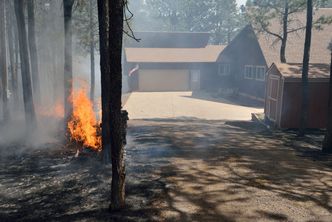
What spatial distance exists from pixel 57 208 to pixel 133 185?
6.84ft

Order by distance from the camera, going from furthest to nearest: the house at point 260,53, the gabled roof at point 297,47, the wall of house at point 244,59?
the wall of house at point 244,59
the house at point 260,53
the gabled roof at point 297,47

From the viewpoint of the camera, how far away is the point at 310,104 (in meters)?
17.2

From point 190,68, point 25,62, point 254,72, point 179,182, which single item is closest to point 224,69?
Answer: point 190,68

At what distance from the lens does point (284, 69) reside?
1794 centimetres

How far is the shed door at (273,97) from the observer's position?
18.5m

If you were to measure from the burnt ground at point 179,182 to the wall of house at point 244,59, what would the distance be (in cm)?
1623

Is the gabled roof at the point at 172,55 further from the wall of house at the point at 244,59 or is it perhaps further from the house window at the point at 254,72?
the house window at the point at 254,72

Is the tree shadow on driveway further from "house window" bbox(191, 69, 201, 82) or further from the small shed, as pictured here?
"house window" bbox(191, 69, 201, 82)

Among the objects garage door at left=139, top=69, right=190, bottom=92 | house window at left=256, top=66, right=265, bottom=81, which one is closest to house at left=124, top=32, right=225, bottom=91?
garage door at left=139, top=69, right=190, bottom=92

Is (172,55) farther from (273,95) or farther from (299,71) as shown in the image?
(299,71)

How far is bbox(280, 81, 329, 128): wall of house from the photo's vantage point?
17.0 metres

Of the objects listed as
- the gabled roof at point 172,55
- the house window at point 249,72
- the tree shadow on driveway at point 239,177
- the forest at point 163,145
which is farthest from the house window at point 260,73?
the tree shadow on driveway at point 239,177

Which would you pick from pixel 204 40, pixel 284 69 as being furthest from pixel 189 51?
pixel 284 69

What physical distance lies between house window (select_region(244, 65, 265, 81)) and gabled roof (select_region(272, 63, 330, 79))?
1043 cm
